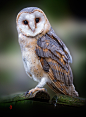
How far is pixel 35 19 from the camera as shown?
1.63m

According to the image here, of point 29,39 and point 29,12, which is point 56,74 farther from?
point 29,12

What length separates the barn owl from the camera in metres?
1.64

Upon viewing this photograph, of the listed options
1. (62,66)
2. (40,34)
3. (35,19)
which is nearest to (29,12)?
(35,19)

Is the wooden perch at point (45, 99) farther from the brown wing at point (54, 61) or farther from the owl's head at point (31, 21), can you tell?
the owl's head at point (31, 21)

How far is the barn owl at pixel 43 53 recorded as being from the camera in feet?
5.37

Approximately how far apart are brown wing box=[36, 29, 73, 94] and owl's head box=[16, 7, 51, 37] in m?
0.11

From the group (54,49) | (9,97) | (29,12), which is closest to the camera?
(9,97)

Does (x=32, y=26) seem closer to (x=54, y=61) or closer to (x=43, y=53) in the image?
(x=43, y=53)

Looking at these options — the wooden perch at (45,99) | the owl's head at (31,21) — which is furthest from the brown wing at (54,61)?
the wooden perch at (45,99)

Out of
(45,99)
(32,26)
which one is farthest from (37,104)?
(32,26)

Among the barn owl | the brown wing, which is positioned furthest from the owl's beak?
the brown wing

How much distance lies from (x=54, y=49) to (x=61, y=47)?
13 centimetres

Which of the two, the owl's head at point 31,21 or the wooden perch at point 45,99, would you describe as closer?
the wooden perch at point 45,99

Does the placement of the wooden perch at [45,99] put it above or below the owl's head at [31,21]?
below
